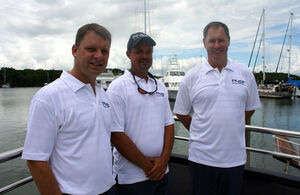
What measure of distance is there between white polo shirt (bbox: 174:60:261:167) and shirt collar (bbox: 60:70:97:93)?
3.78 feet

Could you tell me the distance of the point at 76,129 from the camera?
1352 millimetres

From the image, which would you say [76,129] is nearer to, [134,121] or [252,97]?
[134,121]

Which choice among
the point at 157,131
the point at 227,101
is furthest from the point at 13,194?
the point at 227,101

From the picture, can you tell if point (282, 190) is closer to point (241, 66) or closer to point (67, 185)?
point (241, 66)

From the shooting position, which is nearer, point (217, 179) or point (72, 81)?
point (72, 81)

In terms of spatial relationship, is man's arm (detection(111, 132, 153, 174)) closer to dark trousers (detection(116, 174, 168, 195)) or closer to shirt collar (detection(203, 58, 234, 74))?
dark trousers (detection(116, 174, 168, 195))

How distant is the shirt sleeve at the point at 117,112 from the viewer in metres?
1.82

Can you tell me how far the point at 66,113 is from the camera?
4.36 ft

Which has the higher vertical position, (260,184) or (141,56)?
(141,56)

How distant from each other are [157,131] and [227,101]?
70cm

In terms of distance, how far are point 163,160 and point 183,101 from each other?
28.2 inches

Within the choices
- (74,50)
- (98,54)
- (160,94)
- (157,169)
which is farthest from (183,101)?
(74,50)

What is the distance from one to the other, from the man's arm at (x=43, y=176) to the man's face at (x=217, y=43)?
1.72m

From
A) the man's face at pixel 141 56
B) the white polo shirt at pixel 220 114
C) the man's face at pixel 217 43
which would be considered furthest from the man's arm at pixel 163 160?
the man's face at pixel 217 43
